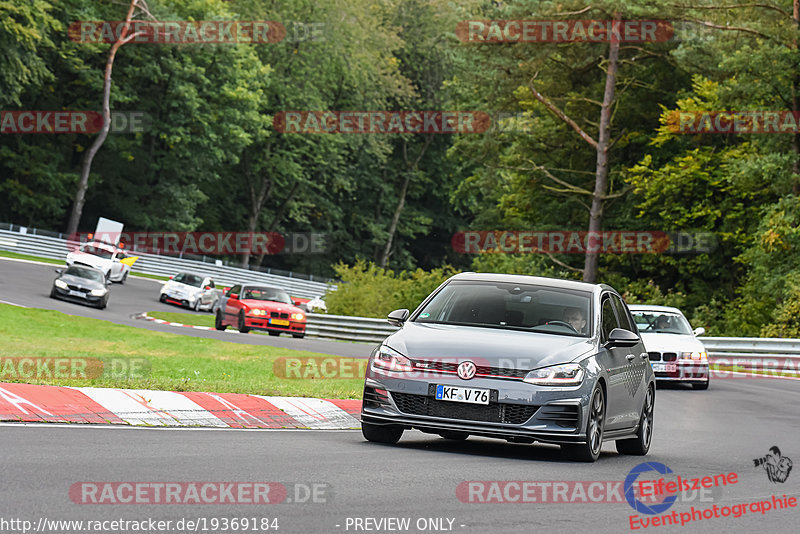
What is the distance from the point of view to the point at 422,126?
91.6 meters

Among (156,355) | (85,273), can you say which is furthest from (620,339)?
(85,273)

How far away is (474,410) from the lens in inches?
406

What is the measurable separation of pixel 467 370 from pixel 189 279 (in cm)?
4221

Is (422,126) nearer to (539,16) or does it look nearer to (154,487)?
(539,16)

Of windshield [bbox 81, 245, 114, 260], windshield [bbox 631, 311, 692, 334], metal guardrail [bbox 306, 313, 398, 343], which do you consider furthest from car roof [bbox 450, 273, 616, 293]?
windshield [bbox 81, 245, 114, 260]

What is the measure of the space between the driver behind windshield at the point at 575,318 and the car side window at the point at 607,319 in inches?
7.8

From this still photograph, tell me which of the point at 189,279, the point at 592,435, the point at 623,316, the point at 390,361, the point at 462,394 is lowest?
the point at 189,279

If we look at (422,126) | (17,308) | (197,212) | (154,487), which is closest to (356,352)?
(17,308)

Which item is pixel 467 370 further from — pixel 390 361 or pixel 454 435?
pixel 454 435

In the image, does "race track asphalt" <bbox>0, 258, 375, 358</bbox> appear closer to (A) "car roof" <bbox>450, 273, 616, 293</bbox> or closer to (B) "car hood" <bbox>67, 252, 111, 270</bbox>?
(B) "car hood" <bbox>67, 252, 111, 270</bbox>

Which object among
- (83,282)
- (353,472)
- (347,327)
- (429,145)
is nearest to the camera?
(353,472)

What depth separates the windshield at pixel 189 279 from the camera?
51.1 meters

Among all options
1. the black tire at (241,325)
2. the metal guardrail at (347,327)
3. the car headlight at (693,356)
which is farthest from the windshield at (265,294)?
the car headlight at (693,356)

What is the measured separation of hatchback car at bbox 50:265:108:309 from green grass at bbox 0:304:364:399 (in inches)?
229
